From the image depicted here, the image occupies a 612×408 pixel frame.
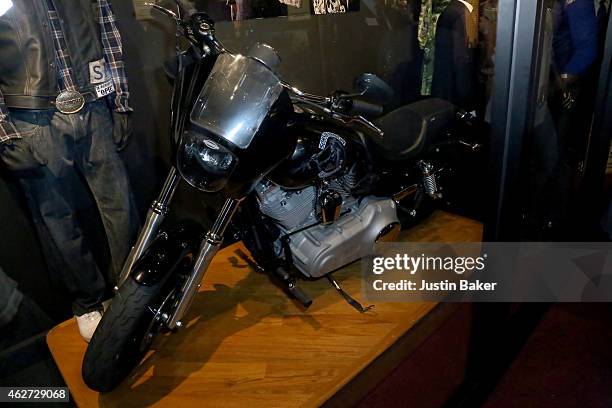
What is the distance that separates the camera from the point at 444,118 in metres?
1.60

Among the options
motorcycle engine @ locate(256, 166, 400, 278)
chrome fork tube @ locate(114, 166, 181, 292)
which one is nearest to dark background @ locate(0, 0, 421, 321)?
chrome fork tube @ locate(114, 166, 181, 292)

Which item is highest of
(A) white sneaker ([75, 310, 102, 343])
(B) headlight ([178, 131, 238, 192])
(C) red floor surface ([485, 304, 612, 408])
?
(B) headlight ([178, 131, 238, 192])

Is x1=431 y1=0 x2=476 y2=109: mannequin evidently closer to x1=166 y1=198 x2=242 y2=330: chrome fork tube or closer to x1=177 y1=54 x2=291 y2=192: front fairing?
x1=177 y1=54 x2=291 y2=192: front fairing

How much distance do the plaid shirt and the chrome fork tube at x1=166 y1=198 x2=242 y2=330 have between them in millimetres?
597

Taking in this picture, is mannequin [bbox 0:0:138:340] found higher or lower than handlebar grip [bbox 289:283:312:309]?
higher

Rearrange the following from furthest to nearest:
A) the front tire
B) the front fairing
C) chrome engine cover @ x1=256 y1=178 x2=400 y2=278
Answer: chrome engine cover @ x1=256 y1=178 x2=400 y2=278 < the front tire < the front fairing

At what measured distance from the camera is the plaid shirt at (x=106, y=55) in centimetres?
120

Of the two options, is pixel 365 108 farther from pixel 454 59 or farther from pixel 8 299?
pixel 8 299

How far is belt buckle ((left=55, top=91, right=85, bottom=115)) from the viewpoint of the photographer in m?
1.22

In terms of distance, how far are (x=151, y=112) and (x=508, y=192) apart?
1.30 m

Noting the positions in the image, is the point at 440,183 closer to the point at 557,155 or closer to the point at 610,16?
the point at 557,155

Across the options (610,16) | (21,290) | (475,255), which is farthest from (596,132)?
(21,290)

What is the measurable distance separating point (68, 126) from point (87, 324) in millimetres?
631

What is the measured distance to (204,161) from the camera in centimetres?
92
